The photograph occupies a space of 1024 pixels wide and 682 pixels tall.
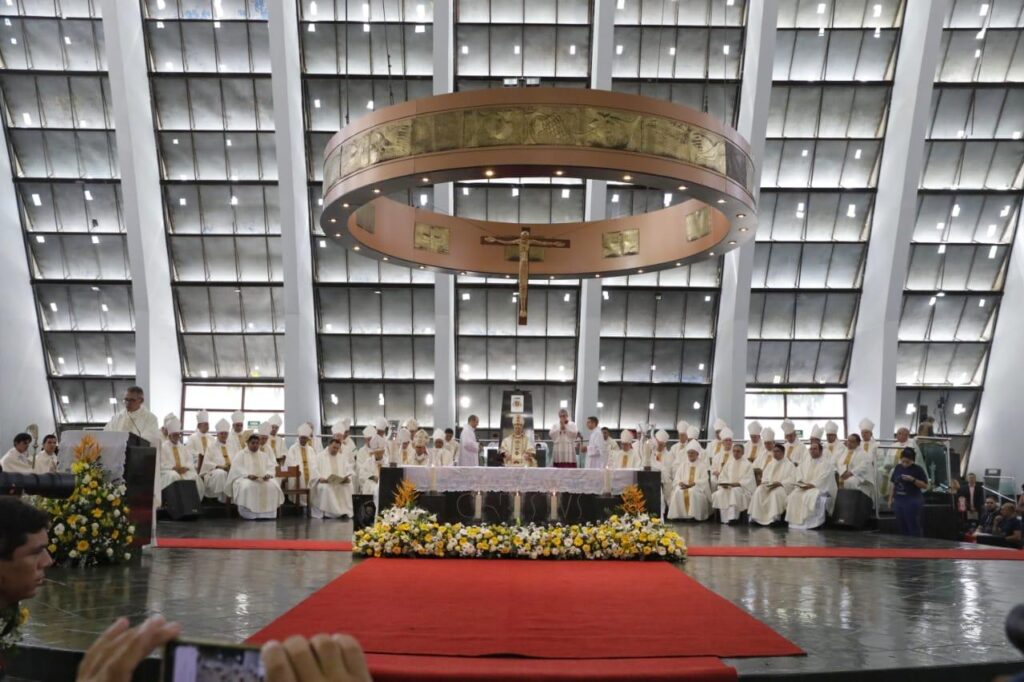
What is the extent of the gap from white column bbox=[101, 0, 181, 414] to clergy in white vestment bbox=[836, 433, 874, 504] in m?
14.3

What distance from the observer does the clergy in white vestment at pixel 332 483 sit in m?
15.2

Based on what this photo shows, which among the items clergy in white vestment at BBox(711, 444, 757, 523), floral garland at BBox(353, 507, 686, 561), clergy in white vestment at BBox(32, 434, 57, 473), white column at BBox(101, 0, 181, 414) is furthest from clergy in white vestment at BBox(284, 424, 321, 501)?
clergy in white vestment at BBox(711, 444, 757, 523)

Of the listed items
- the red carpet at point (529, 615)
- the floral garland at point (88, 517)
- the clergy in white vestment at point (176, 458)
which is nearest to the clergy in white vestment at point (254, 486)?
the clergy in white vestment at point (176, 458)

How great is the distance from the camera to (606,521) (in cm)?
947

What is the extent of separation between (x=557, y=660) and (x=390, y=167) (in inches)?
274

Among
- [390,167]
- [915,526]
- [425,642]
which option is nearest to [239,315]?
[390,167]

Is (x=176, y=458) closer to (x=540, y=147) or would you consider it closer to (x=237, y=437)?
(x=237, y=437)

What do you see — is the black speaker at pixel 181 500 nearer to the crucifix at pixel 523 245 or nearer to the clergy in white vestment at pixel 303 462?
the clergy in white vestment at pixel 303 462

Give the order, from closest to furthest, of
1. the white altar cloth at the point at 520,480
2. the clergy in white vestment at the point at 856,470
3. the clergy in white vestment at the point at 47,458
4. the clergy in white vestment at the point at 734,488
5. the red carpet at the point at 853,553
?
1. the white altar cloth at the point at 520,480
2. the red carpet at the point at 853,553
3. the clergy in white vestment at the point at 47,458
4. the clergy in white vestment at the point at 856,470
5. the clergy in white vestment at the point at 734,488

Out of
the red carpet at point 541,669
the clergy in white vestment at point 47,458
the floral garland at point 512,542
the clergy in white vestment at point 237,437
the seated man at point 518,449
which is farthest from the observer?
the clergy in white vestment at point 237,437

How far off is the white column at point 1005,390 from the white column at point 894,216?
2.86 metres

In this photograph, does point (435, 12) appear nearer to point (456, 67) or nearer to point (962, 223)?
point (456, 67)

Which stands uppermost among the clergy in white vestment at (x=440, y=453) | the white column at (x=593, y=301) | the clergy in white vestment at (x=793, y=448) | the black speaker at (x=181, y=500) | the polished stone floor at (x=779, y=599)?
the white column at (x=593, y=301)

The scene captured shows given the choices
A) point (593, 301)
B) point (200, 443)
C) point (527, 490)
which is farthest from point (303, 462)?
point (593, 301)
